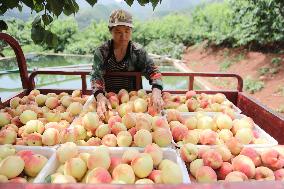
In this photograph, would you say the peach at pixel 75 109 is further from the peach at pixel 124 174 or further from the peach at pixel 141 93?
the peach at pixel 124 174

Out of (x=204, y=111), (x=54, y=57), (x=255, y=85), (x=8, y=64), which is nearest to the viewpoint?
(x=204, y=111)

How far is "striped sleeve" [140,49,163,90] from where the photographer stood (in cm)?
294

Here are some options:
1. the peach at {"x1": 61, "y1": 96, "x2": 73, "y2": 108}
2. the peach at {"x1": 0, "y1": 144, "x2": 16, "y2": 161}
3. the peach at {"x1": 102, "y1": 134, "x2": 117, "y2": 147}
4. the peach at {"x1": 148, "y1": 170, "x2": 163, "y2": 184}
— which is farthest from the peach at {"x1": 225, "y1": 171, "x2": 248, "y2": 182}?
the peach at {"x1": 61, "y1": 96, "x2": 73, "y2": 108}

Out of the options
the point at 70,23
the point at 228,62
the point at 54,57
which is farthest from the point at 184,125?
the point at 70,23

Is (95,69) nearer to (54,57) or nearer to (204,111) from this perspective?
(204,111)

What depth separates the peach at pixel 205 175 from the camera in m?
1.77

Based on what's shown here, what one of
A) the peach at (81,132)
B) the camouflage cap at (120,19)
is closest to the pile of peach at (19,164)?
the peach at (81,132)

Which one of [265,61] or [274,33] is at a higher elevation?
[274,33]

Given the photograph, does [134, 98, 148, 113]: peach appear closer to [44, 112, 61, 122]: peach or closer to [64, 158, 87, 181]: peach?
[44, 112, 61, 122]: peach

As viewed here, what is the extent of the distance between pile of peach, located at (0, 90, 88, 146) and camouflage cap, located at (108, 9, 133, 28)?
699 millimetres

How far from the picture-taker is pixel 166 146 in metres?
2.08

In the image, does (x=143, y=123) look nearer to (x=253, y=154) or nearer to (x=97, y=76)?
(x=253, y=154)

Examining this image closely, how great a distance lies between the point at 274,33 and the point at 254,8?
43.0 inches

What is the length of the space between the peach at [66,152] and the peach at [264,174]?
100cm
